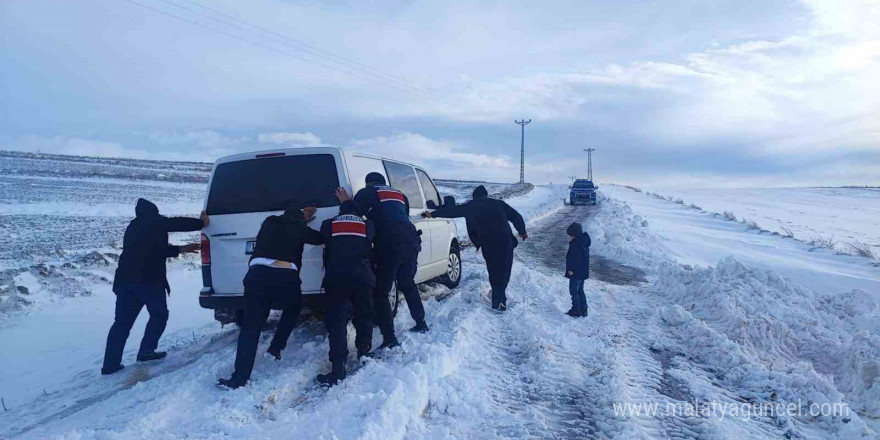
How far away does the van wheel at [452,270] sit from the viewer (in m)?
8.02

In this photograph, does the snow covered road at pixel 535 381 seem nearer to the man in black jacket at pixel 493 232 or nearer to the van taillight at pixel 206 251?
the man in black jacket at pixel 493 232

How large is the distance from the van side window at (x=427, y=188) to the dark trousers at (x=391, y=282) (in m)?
2.03

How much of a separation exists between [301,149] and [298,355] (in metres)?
2.16

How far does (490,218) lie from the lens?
22.5 feet

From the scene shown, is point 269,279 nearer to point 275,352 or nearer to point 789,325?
point 275,352

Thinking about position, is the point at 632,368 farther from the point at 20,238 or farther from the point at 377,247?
the point at 20,238

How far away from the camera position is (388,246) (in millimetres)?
5250

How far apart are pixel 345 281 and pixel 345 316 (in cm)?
33

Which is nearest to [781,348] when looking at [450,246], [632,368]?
[632,368]

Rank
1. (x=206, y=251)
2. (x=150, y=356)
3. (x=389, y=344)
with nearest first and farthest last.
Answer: (x=389, y=344) → (x=206, y=251) → (x=150, y=356)

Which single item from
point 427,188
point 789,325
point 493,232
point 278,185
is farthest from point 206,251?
point 789,325

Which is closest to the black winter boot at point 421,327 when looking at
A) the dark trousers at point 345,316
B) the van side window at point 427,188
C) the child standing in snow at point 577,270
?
the dark trousers at point 345,316

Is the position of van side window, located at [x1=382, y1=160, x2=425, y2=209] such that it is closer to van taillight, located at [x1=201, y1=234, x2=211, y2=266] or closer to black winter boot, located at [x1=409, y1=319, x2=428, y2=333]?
black winter boot, located at [x1=409, y1=319, x2=428, y2=333]

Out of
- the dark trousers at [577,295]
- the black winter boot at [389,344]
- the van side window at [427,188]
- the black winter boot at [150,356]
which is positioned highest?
the van side window at [427,188]
